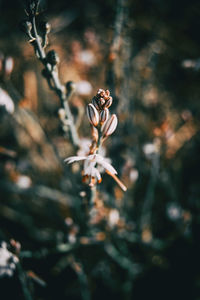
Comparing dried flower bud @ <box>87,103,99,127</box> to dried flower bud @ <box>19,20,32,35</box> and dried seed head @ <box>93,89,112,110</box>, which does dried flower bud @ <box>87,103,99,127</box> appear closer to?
dried seed head @ <box>93,89,112,110</box>

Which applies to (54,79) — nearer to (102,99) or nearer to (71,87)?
(71,87)

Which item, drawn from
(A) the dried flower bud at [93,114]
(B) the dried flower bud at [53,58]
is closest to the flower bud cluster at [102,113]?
(A) the dried flower bud at [93,114]

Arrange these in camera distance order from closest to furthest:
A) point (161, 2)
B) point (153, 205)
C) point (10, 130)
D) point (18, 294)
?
→ point (18, 294) → point (153, 205) → point (10, 130) → point (161, 2)

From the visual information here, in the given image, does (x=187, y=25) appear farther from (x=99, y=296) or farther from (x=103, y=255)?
(x=99, y=296)

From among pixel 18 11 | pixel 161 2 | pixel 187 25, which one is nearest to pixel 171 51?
pixel 187 25

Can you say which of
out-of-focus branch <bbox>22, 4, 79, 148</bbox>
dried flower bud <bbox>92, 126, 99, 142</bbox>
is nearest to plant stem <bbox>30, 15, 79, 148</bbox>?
out-of-focus branch <bbox>22, 4, 79, 148</bbox>

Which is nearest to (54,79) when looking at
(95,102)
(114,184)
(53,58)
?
(53,58)
